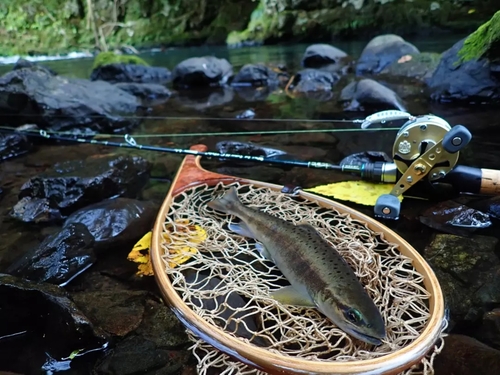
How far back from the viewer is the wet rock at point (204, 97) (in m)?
8.88

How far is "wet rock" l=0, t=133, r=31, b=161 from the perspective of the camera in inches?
223

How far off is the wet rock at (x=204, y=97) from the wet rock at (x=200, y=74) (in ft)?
2.06

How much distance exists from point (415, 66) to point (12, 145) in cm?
860

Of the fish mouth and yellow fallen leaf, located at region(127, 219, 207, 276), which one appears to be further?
yellow fallen leaf, located at region(127, 219, 207, 276)

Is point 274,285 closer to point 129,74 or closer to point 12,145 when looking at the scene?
point 12,145

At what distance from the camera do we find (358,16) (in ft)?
78.2

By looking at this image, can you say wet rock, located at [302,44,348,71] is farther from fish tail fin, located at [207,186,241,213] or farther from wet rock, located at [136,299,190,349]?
wet rock, located at [136,299,190,349]

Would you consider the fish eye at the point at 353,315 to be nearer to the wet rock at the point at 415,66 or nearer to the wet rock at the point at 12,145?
the wet rock at the point at 12,145

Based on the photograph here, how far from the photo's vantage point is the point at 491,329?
7.16ft

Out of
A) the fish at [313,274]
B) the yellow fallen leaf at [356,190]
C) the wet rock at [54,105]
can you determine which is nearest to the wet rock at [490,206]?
the yellow fallen leaf at [356,190]

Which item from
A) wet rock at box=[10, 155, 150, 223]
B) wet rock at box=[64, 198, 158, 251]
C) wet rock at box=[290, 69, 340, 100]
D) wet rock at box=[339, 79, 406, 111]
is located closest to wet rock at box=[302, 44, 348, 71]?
wet rock at box=[290, 69, 340, 100]

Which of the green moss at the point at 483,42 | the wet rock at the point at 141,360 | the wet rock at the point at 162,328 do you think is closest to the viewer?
the wet rock at the point at 141,360

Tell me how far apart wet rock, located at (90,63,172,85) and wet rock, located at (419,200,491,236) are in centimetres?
1008

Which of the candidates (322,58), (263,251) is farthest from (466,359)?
(322,58)
